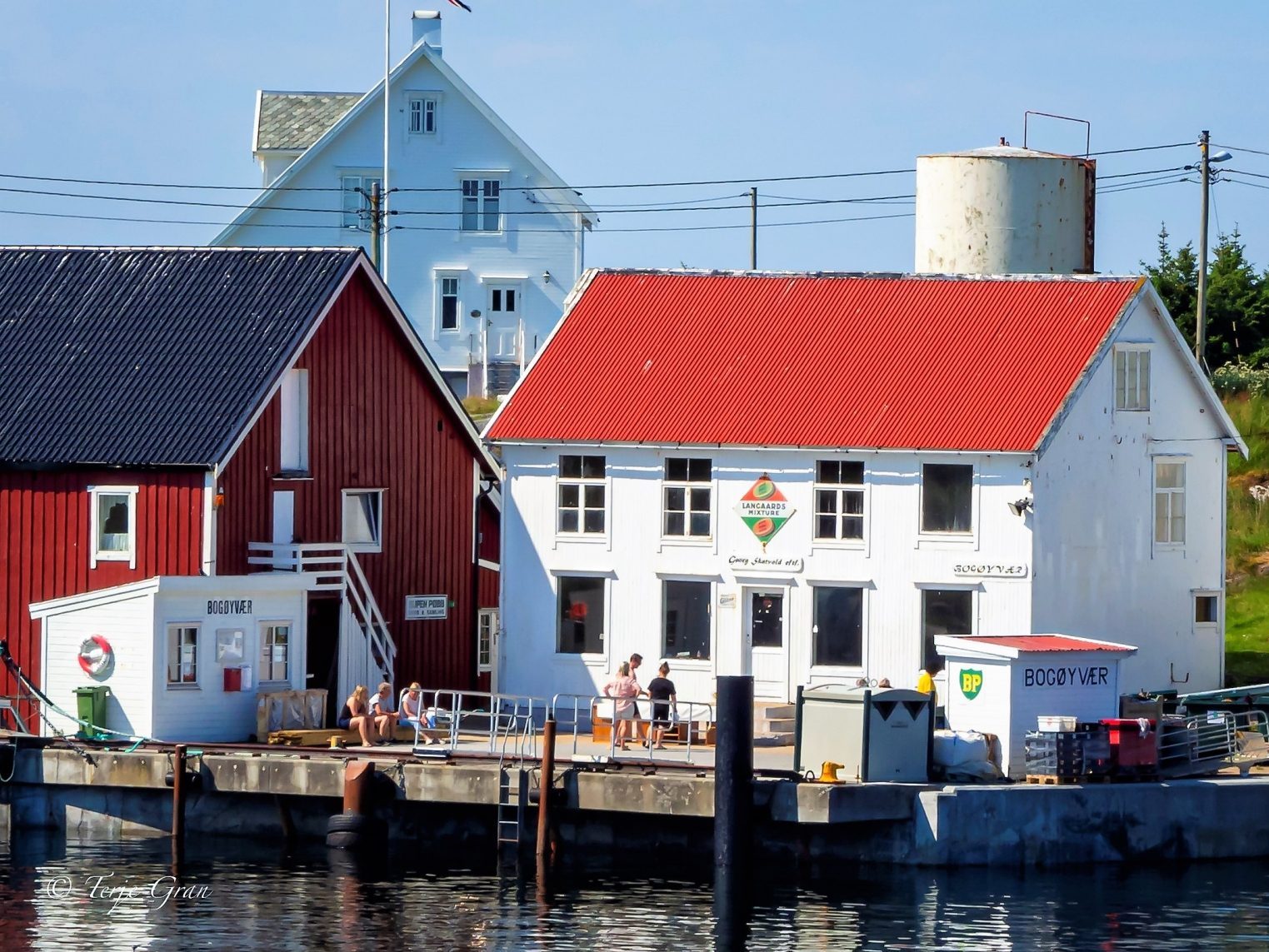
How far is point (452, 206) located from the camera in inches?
2837

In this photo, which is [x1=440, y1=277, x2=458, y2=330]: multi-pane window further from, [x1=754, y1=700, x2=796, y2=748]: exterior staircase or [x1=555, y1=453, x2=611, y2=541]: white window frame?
[x1=754, y1=700, x2=796, y2=748]: exterior staircase

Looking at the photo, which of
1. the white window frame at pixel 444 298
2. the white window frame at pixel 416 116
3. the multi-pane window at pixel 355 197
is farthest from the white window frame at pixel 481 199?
the multi-pane window at pixel 355 197

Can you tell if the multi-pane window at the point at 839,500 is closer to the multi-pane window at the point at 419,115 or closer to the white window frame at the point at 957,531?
the white window frame at the point at 957,531

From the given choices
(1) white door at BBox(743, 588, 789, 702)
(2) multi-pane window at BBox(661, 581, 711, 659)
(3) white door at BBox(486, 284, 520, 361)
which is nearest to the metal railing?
(2) multi-pane window at BBox(661, 581, 711, 659)

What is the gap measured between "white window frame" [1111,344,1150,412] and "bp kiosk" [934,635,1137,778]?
6.82 meters

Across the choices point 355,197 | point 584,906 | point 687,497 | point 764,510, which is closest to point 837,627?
point 764,510

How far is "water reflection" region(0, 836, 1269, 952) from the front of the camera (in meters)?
29.6

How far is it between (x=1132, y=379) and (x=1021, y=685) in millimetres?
8827

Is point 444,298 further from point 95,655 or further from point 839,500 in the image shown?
point 95,655

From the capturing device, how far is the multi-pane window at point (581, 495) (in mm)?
41781

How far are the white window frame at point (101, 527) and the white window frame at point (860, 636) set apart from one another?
437 inches

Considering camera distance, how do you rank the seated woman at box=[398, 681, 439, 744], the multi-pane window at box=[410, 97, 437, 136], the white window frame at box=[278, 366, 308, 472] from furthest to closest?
the multi-pane window at box=[410, 97, 437, 136] → the white window frame at box=[278, 366, 308, 472] → the seated woman at box=[398, 681, 439, 744]

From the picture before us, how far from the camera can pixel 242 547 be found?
4016 cm

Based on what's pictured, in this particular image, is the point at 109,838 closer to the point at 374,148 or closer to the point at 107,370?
the point at 107,370
